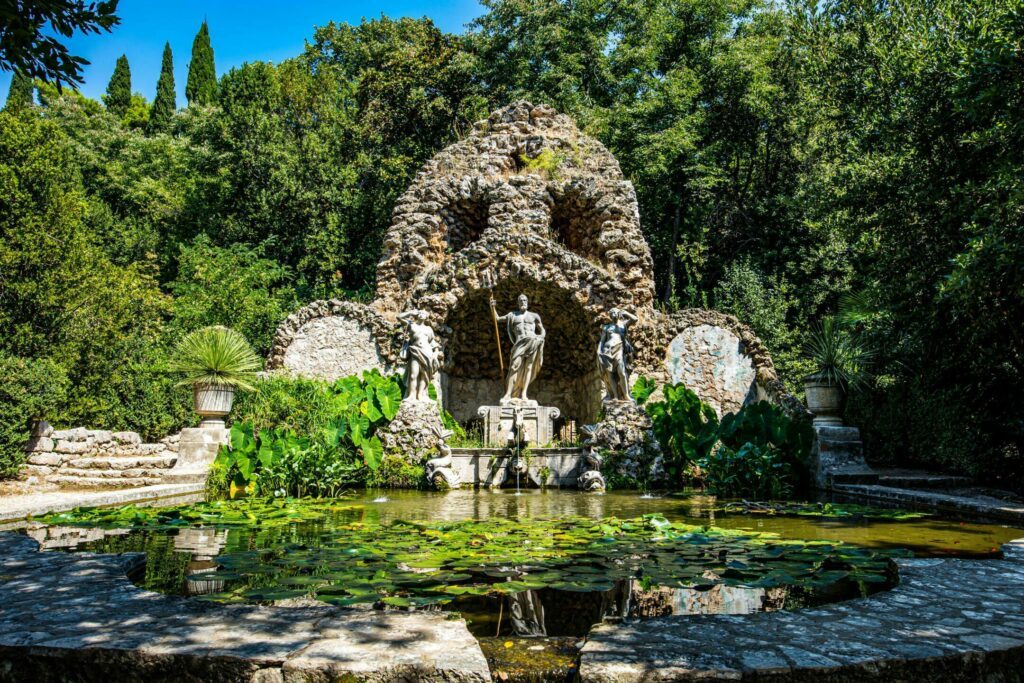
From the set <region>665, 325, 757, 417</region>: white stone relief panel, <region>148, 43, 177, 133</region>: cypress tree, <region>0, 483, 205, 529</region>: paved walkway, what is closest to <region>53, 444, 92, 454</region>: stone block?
<region>0, 483, 205, 529</region>: paved walkway

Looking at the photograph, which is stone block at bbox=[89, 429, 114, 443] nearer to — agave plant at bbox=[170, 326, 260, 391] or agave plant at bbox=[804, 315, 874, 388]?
agave plant at bbox=[170, 326, 260, 391]

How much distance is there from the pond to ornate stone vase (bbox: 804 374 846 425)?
11.0ft

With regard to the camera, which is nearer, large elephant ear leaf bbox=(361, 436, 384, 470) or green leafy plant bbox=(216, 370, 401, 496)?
green leafy plant bbox=(216, 370, 401, 496)

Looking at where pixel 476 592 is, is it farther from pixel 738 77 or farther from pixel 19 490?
pixel 738 77

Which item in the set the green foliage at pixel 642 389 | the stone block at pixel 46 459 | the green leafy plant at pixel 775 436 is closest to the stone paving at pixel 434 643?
the green leafy plant at pixel 775 436

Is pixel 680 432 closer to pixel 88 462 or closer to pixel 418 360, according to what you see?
pixel 418 360

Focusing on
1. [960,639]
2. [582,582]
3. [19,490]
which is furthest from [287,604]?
[19,490]

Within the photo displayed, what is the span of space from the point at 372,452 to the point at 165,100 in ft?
113

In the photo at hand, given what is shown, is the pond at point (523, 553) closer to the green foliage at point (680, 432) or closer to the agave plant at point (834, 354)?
the green foliage at point (680, 432)

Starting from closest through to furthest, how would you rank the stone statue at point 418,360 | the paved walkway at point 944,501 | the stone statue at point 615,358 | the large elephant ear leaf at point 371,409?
1. the paved walkway at point 944,501
2. the large elephant ear leaf at point 371,409
3. the stone statue at point 615,358
4. the stone statue at point 418,360

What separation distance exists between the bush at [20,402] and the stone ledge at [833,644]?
9550mm

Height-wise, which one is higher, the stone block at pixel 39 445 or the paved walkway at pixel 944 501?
the stone block at pixel 39 445

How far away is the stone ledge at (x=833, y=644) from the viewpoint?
85.2 inches

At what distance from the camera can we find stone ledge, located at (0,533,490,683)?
2.18m
